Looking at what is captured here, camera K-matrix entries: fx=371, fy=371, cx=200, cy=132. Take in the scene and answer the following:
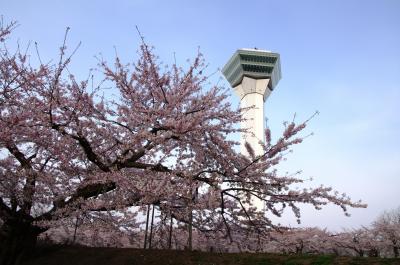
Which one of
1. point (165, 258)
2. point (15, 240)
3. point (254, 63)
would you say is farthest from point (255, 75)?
point (15, 240)

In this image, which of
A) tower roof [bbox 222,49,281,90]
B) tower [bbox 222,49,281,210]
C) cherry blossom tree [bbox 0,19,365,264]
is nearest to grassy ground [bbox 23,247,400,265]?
cherry blossom tree [bbox 0,19,365,264]

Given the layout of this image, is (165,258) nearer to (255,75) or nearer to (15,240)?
(15,240)

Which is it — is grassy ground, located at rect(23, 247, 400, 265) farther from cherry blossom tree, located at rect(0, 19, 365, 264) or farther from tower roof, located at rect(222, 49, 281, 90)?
tower roof, located at rect(222, 49, 281, 90)

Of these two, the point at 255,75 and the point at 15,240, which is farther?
the point at 255,75

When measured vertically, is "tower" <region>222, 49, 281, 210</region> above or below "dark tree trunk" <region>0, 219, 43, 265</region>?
above

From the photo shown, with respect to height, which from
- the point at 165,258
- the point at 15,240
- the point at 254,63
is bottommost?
the point at 165,258

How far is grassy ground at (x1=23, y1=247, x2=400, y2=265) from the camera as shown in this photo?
34.9 ft

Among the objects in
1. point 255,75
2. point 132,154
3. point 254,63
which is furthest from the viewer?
point 255,75

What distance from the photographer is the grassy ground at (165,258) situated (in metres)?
10.6

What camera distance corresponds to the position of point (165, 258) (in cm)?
1260

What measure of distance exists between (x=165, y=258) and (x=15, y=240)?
16.0ft

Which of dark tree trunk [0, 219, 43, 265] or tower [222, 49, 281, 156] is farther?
tower [222, 49, 281, 156]

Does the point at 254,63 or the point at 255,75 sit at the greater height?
the point at 254,63

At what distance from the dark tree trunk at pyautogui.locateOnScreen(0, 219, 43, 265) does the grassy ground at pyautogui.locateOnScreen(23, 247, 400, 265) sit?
9.80ft
